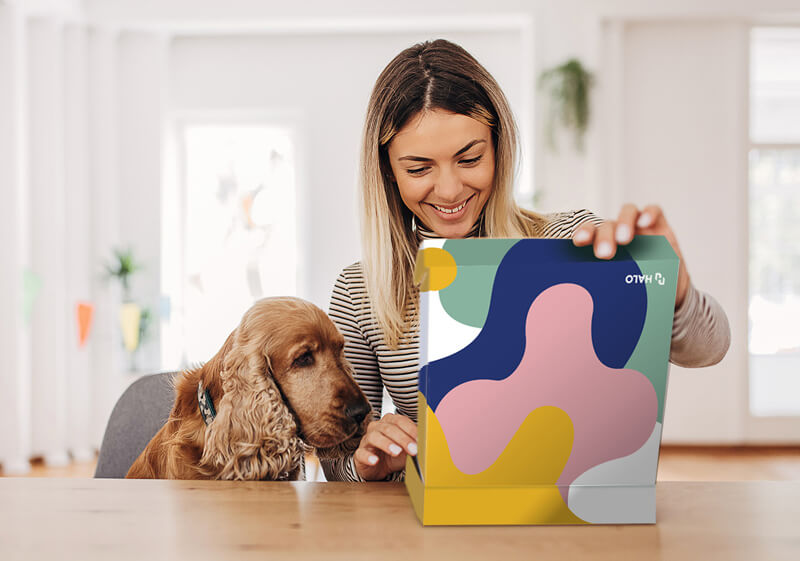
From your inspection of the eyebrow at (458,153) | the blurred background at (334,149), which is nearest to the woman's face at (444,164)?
the eyebrow at (458,153)

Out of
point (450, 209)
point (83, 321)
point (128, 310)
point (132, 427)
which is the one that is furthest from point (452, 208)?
point (83, 321)

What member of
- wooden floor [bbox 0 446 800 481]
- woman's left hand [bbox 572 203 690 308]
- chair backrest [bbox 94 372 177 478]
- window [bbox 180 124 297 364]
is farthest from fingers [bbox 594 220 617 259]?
window [bbox 180 124 297 364]

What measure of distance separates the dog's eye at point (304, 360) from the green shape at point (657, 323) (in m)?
0.49

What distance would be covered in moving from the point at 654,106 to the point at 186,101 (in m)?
3.48

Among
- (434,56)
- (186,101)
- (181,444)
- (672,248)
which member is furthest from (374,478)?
(186,101)

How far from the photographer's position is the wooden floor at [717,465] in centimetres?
355

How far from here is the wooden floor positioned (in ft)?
11.6

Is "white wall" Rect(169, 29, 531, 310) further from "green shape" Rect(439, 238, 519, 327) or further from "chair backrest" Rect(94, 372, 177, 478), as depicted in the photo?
"green shape" Rect(439, 238, 519, 327)

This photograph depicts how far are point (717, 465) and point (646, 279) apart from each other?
3.86 metres

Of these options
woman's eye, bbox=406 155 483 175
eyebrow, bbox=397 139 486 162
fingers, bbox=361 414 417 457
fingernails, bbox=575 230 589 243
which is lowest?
fingers, bbox=361 414 417 457

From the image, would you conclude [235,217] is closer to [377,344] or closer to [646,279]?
[377,344]

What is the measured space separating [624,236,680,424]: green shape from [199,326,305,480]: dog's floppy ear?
1.66 ft

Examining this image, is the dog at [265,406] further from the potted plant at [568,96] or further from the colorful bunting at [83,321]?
the potted plant at [568,96]

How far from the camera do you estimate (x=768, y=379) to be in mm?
4375
